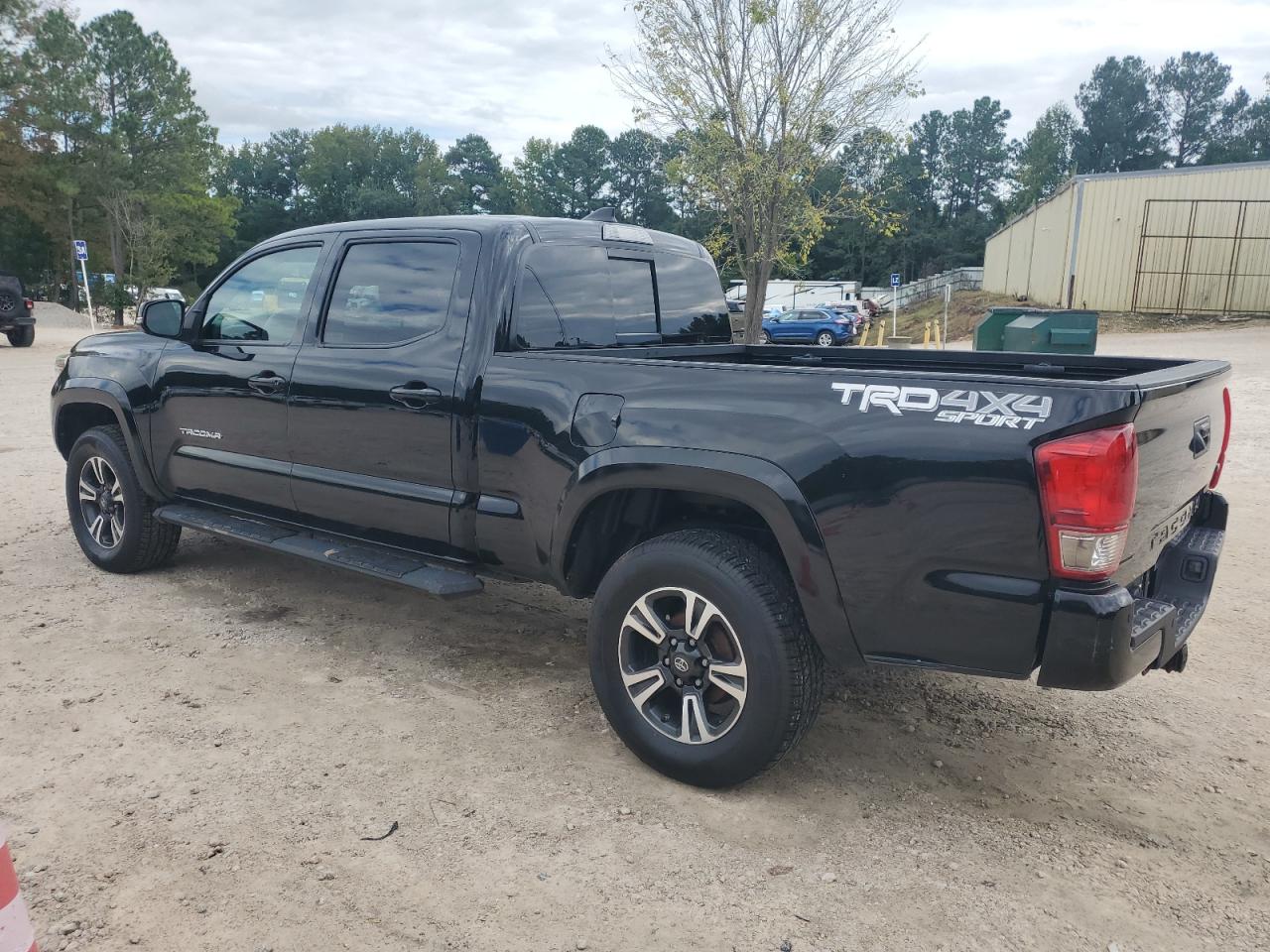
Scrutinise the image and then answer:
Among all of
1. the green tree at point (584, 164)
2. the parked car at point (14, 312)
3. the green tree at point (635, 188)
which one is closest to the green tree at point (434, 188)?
the green tree at point (584, 164)

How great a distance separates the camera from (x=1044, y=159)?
86.4 m

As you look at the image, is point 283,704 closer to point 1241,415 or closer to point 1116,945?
point 1116,945

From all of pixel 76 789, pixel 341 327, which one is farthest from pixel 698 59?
pixel 76 789

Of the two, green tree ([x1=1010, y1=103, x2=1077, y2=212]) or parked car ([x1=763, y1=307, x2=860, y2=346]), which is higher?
green tree ([x1=1010, y1=103, x2=1077, y2=212])

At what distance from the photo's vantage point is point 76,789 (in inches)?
119

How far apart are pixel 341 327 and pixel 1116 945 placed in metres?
3.63

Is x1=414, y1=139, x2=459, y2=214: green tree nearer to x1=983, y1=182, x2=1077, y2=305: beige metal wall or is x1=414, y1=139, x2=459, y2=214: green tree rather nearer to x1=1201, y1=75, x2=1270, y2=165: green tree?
x1=983, y1=182, x2=1077, y2=305: beige metal wall

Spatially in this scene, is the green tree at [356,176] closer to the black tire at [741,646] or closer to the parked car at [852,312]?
the parked car at [852,312]

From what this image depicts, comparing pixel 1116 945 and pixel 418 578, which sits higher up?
pixel 418 578

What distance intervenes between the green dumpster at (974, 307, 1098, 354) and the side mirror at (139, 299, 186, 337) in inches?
331

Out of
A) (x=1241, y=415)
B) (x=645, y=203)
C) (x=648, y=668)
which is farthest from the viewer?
(x=645, y=203)

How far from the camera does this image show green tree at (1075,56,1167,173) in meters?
90.5

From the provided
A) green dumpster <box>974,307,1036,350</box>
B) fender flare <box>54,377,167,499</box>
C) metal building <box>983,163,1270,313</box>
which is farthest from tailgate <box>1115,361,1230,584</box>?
metal building <box>983,163,1270,313</box>

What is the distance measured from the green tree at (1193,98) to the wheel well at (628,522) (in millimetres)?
104428
